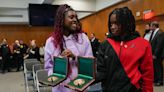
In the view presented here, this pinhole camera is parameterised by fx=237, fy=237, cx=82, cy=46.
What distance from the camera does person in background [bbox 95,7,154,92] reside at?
1425mm

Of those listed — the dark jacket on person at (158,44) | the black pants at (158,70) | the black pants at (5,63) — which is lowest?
the black pants at (5,63)

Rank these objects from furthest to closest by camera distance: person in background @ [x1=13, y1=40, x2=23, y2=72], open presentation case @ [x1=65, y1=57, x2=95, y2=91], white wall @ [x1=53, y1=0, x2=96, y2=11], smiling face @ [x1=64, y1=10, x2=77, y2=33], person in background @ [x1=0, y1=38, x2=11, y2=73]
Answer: person in background @ [x1=13, y1=40, x2=23, y2=72] < person in background @ [x1=0, y1=38, x2=11, y2=73] < white wall @ [x1=53, y1=0, x2=96, y2=11] < smiling face @ [x1=64, y1=10, x2=77, y2=33] < open presentation case @ [x1=65, y1=57, x2=95, y2=91]

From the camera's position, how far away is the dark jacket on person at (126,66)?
142cm

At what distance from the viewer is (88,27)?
13.1 m

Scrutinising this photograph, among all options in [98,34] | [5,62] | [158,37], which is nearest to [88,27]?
[98,34]

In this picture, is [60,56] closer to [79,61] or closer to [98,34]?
[79,61]

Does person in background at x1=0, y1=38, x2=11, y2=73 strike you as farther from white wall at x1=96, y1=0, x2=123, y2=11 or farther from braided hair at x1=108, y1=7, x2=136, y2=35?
braided hair at x1=108, y1=7, x2=136, y2=35

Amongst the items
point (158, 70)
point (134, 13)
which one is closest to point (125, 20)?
point (158, 70)

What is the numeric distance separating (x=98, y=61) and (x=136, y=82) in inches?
10.4

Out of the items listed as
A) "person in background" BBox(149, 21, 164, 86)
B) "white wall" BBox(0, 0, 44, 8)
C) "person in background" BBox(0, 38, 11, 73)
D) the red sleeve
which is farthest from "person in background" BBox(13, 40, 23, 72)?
the red sleeve

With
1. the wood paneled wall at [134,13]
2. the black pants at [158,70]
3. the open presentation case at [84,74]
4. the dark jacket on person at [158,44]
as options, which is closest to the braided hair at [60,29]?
the open presentation case at [84,74]

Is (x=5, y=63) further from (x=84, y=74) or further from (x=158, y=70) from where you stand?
(x=84, y=74)

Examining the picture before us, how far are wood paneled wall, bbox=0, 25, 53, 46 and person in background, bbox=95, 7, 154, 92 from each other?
48.5 feet

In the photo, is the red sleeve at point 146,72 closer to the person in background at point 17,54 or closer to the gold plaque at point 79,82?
the gold plaque at point 79,82
